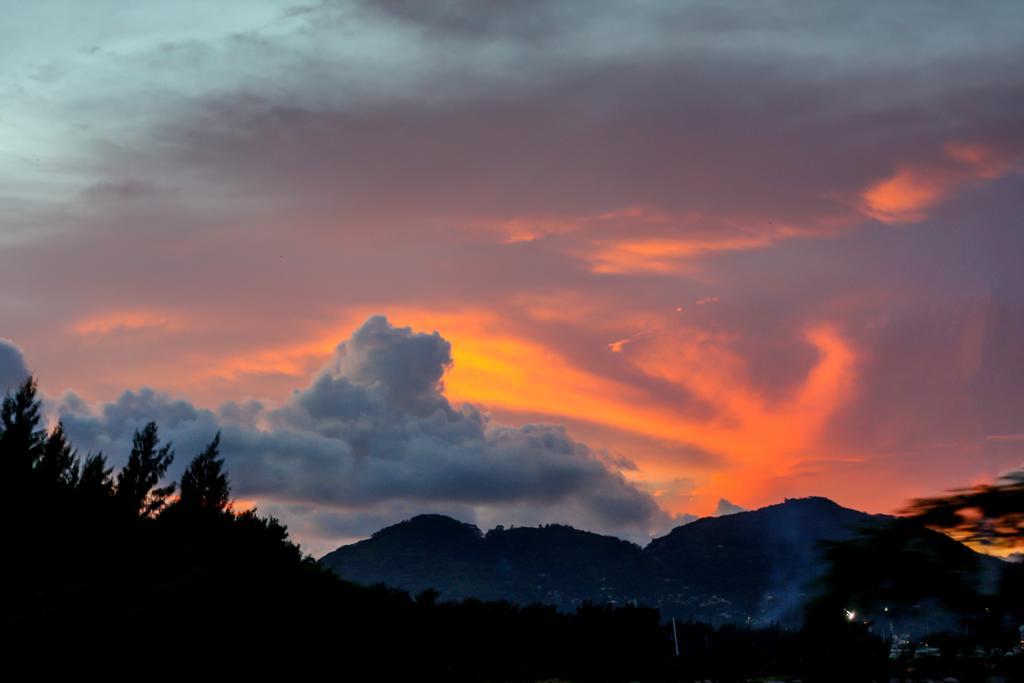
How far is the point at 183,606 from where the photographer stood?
29219 mm

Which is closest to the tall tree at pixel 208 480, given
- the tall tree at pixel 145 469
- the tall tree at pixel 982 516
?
the tall tree at pixel 145 469

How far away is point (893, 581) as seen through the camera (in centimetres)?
961

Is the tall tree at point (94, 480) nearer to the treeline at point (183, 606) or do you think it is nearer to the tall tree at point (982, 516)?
the treeline at point (183, 606)

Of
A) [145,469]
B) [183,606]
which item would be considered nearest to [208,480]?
[145,469]

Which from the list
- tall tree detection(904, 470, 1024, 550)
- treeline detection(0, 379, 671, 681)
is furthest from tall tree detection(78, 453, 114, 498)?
tall tree detection(904, 470, 1024, 550)

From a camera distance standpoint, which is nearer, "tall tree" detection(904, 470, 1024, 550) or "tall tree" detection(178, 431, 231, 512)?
"tall tree" detection(904, 470, 1024, 550)

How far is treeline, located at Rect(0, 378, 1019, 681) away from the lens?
27016mm

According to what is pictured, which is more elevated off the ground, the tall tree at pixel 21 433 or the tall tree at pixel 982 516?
the tall tree at pixel 21 433

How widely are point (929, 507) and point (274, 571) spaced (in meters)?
28.9

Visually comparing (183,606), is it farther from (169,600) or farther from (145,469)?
(145,469)

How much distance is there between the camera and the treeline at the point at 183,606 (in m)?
27.0

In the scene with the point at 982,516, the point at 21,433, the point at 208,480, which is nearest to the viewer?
the point at 982,516

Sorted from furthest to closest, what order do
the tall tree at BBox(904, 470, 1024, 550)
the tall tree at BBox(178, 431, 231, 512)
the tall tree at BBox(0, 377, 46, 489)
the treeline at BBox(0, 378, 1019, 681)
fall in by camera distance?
the tall tree at BBox(178, 431, 231, 512) → the tall tree at BBox(0, 377, 46, 489) → the treeline at BBox(0, 378, 1019, 681) → the tall tree at BBox(904, 470, 1024, 550)

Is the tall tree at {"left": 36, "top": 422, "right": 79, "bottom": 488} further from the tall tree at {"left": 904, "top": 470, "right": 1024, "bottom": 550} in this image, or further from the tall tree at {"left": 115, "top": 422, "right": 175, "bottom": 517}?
the tall tree at {"left": 904, "top": 470, "right": 1024, "bottom": 550}
